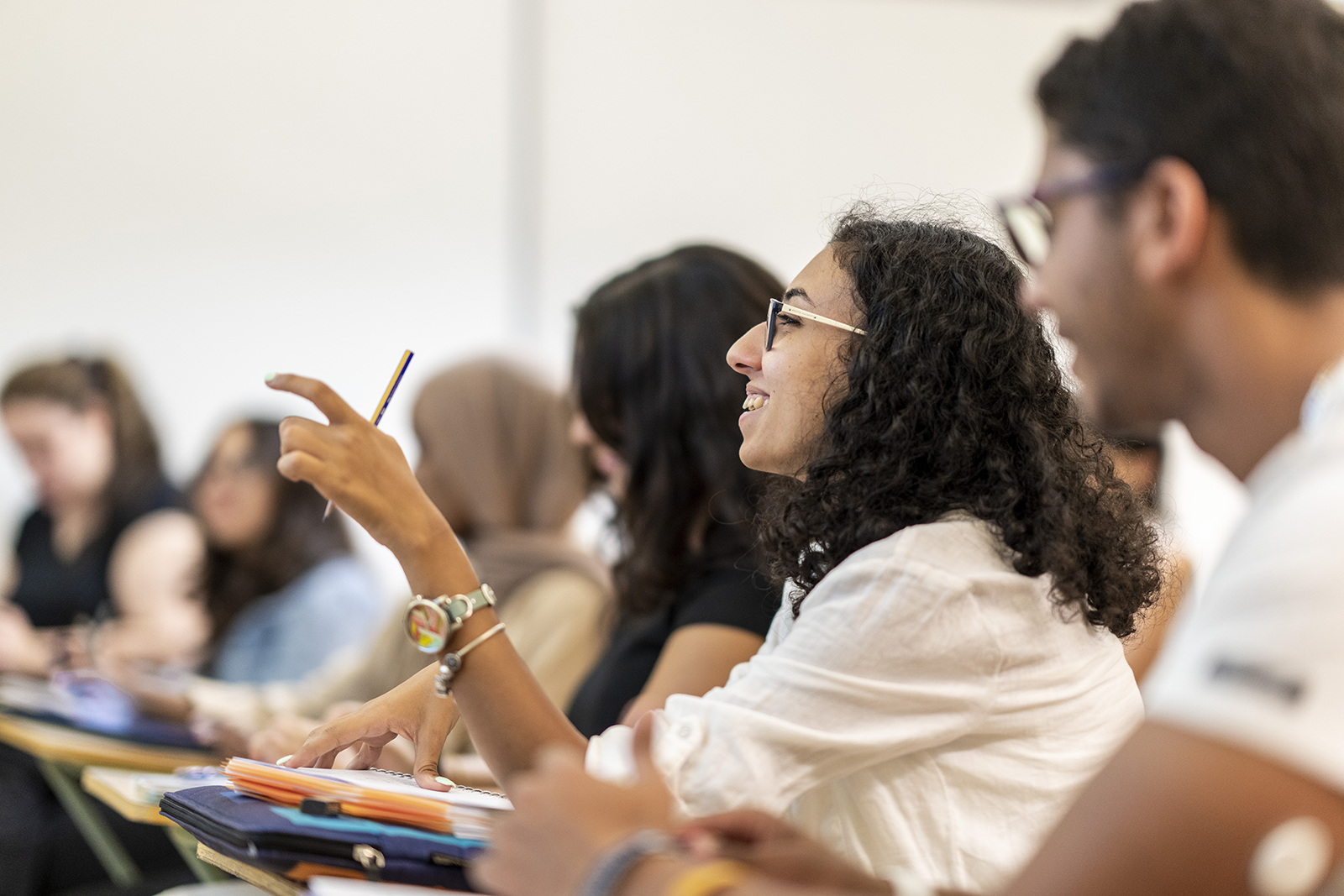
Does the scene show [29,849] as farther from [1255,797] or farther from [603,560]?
[1255,797]

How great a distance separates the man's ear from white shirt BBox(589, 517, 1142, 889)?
31cm

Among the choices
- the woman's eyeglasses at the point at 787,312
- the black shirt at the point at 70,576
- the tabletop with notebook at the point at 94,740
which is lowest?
the black shirt at the point at 70,576

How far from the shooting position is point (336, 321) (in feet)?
13.5

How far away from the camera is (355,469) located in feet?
3.34

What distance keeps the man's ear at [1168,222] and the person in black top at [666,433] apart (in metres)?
0.96

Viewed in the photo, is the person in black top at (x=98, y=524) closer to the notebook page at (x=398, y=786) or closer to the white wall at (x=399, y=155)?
the white wall at (x=399, y=155)

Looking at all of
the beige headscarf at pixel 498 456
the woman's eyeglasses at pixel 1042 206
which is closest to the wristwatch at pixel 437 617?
the woman's eyeglasses at pixel 1042 206

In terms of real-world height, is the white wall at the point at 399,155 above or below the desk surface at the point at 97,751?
above

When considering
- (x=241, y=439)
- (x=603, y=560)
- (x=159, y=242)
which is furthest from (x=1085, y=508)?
(x=159, y=242)

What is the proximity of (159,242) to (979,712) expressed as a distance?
12.6 ft

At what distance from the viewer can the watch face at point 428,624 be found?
99cm

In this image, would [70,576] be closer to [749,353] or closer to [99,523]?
[99,523]

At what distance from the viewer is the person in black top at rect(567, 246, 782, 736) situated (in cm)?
168

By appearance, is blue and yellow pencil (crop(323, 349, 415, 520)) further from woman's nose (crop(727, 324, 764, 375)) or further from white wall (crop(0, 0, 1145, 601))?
white wall (crop(0, 0, 1145, 601))
